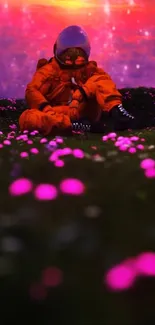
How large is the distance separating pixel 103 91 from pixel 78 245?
22.3 ft

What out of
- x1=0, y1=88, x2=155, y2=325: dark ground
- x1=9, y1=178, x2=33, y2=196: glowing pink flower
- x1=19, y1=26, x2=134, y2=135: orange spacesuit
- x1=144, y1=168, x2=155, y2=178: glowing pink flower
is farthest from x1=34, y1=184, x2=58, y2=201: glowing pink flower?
x1=19, y1=26, x2=134, y2=135: orange spacesuit

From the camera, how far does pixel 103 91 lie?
8680mm

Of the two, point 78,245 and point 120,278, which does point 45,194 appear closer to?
point 78,245

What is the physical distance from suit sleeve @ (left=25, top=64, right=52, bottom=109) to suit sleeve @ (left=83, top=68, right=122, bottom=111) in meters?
0.85

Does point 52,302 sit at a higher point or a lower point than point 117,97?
higher

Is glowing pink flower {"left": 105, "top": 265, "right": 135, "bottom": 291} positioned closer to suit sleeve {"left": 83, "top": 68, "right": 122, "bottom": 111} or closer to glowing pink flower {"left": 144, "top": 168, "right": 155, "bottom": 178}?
glowing pink flower {"left": 144, "top": 168, "right": 155, "bottom": 178}

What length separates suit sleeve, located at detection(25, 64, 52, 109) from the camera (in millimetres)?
8797

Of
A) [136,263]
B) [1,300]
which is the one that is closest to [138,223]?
[136,263]

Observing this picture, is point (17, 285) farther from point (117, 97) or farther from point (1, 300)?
point (117, 97)

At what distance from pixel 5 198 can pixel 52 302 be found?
143 cm

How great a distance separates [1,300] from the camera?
A: 174cm

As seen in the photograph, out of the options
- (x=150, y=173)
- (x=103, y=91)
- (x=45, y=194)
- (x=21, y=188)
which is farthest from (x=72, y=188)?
(x=103, y=91)

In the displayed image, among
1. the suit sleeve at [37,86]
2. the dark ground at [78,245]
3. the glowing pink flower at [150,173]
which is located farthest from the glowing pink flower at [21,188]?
the suit sleeve at [37,86]

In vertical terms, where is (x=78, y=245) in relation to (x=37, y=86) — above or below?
above
